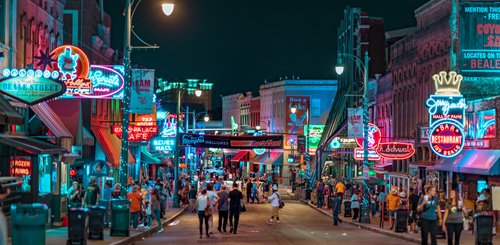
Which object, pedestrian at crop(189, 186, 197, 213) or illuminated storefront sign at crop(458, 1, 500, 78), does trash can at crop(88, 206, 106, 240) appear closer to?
illuminated storefront sign at crop(458, 1, 500, 78)

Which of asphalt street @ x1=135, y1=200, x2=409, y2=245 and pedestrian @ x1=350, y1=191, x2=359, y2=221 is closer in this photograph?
asphalt street @ x1=135, y1=200, x2=409, y2=245

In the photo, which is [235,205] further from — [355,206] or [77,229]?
[355,206]

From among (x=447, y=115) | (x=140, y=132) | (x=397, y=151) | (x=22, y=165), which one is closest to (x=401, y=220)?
(x=447, y=115)

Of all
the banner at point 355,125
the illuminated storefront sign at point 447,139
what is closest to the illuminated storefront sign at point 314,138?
the banner at point 355,125

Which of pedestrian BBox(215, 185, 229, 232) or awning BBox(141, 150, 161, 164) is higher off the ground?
awning BBox(141, 150, 161, 164)

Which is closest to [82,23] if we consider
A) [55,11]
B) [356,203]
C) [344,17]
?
[55,11]

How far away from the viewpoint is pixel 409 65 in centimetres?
5638

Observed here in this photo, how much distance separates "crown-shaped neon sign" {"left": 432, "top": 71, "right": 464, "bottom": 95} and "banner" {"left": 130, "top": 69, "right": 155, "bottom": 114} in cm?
1457

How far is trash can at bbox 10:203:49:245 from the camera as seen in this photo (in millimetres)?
19891

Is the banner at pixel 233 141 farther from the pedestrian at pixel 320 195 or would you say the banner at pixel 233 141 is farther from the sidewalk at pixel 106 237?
the sidewalk at pixel 106 237

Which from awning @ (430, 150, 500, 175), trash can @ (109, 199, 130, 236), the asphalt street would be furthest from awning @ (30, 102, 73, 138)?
awning @ (430, 150, 500, 175)

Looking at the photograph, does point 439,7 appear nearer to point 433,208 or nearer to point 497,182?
point 497,182

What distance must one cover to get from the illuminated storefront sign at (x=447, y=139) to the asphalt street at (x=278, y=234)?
4.82 m

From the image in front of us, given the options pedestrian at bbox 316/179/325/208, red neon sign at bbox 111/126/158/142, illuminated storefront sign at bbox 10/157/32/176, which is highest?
red neon sign at bbox 111/126/158/142
